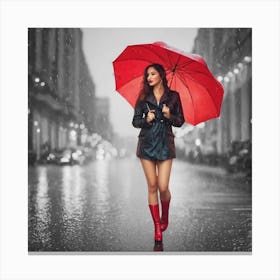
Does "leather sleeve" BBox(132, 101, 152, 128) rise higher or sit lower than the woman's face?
lower

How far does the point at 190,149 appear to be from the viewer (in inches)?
432

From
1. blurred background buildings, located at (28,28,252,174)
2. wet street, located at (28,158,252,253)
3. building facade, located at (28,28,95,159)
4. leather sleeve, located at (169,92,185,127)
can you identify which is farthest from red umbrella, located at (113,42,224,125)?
building facade, located at (28,28,95,159)

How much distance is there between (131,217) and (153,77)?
7.43ft

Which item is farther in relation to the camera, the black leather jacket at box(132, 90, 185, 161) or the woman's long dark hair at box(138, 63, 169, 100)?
the woman's long dark hair at box(138, 63, 169, 100)

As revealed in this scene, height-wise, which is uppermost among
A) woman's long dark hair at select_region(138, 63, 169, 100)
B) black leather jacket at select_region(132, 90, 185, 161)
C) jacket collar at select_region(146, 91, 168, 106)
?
woman's long dark hair at select_region(138, 63, 169, 100)

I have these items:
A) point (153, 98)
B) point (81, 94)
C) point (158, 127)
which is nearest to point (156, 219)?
point (158, 127)

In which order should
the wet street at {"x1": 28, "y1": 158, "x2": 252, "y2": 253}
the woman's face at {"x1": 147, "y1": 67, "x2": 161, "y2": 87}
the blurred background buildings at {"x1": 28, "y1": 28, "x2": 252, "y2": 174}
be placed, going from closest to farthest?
the woman's face at {"x1": 147, "y1": 67, "x2": 161, "y2": 87}
the wet street at {"x1": 28, "y1": 158, "x2": 252, "y2": 253}
the blurred background buildings at {"x1": 28, "y1": 28, "x2": 252, "y2": 174}

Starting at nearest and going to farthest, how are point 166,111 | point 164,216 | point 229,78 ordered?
point 166,111
point 164,216
point 229,78

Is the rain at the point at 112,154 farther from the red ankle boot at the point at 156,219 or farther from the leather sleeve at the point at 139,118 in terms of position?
the leather sleeve at the point at 139,118

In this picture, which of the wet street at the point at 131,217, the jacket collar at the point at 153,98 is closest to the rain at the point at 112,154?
the wet street at the point at 131,217

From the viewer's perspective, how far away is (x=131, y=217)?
7934 mm

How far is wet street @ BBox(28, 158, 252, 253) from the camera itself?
700cm

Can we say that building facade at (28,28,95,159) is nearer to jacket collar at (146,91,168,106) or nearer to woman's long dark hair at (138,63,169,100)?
woman's long dark hair at (138,63,169,100)

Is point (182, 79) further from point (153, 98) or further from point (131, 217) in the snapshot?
point (131, 217)
